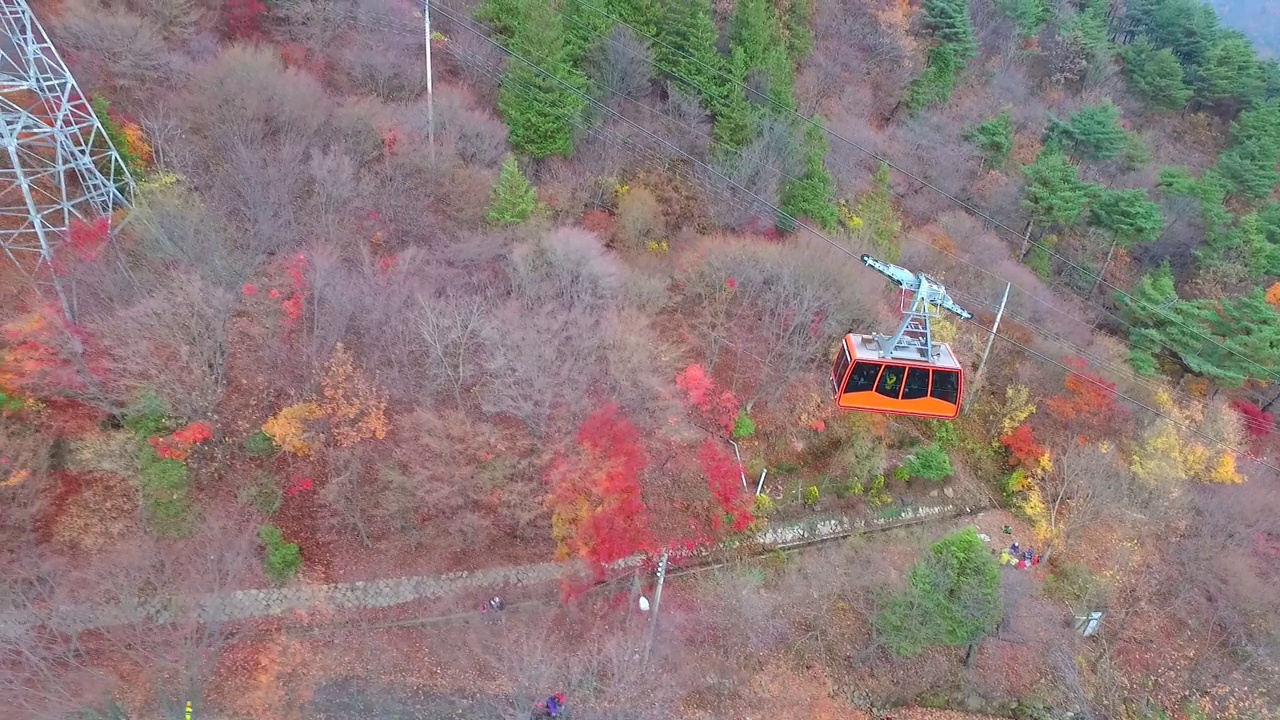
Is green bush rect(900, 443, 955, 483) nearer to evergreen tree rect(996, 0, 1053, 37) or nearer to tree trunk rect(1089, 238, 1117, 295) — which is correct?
tree trunk rect(1089, 238, 1117, 295)

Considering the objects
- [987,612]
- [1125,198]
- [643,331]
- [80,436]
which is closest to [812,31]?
[1125,198]

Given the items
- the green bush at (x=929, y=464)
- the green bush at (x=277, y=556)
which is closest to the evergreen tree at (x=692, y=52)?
the green bush at (x=929, y=464)

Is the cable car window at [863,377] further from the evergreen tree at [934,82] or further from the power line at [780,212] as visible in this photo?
the evergreen tree at [934,82]

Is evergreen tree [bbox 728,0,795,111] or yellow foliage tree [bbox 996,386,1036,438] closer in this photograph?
yellow foliage tree [bbox 996,386,1036,438]

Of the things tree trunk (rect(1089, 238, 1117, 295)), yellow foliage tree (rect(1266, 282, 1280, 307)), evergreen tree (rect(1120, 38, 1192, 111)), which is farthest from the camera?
evergreen tree (rect(1120, 38, 1192, 111))

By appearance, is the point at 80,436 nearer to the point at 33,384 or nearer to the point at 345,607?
the point at 33,384

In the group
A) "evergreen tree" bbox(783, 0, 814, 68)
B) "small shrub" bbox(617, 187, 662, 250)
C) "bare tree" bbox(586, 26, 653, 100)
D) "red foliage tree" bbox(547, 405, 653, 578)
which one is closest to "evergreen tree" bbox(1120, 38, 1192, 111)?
"evergreen tree" bbox(783, 0, 814, 68)
